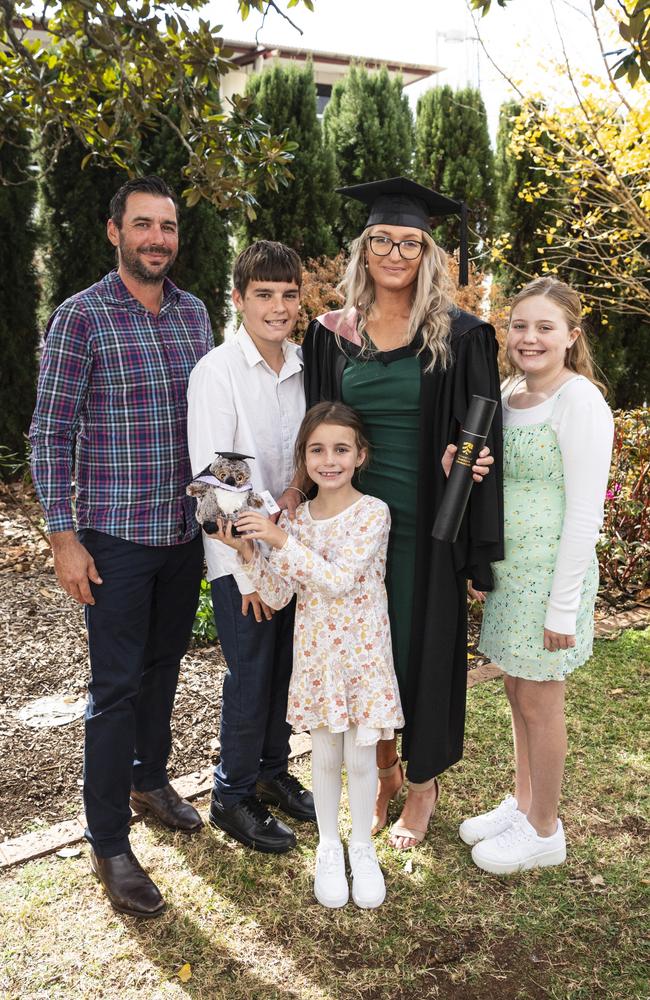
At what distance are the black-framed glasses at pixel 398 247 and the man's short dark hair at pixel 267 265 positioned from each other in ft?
0.90

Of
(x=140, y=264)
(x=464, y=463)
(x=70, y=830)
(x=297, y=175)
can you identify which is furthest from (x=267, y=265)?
Answer: (x=297, y=175)

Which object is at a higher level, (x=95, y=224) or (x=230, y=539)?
(x=95, y=224)

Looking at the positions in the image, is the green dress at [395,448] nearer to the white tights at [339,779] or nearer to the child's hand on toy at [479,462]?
the child's hand on toy at [479,462]

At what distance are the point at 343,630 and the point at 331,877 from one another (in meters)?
0.85

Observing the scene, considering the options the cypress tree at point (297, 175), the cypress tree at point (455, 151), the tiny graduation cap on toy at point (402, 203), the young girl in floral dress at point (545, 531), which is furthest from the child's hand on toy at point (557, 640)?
the cypress tree at point (455, 151)

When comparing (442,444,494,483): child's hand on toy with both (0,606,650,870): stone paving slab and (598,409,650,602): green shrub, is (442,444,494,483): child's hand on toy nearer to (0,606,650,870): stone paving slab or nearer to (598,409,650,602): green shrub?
(0,606,650,870): stone paving slab

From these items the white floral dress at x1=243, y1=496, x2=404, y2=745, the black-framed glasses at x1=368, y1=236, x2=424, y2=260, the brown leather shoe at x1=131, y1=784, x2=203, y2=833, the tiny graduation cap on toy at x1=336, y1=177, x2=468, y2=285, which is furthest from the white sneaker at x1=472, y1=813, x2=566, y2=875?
the tiny graduation cap on toy at x1=336, y1=177, x2=468, y2=285

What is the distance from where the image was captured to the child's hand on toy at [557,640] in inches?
104

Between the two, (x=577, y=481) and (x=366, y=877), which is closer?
(x=577, y=481)

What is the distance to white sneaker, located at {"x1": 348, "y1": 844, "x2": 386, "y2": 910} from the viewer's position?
274 cm

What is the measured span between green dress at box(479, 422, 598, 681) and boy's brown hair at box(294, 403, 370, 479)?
0.49 metres

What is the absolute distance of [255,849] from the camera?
3.03 meters

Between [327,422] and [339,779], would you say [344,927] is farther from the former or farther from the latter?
[327,422]

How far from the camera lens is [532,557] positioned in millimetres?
2730
